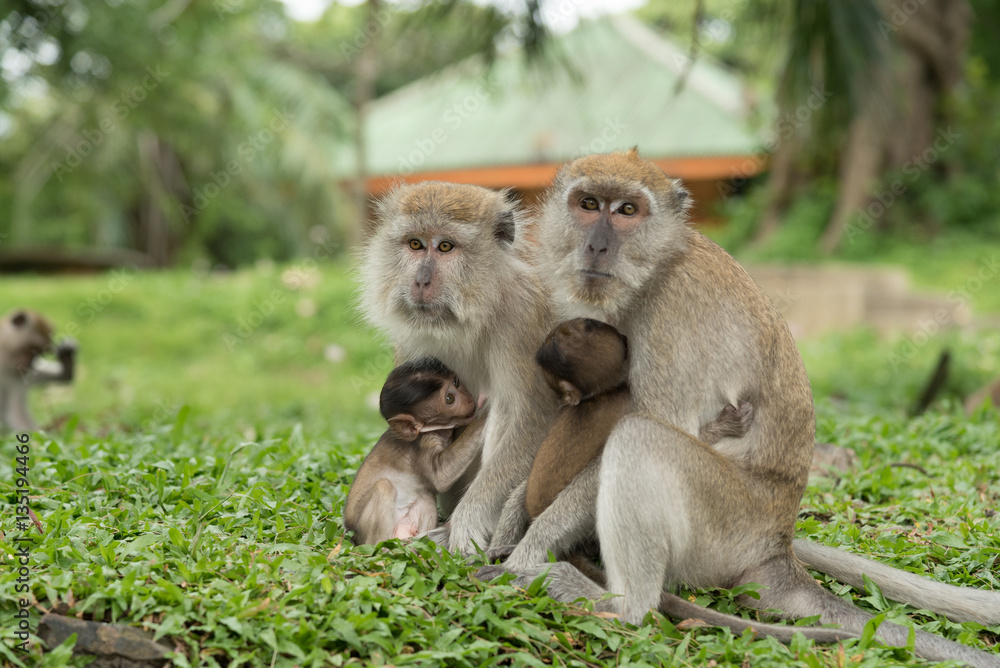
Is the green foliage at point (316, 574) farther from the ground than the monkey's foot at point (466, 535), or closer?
closer

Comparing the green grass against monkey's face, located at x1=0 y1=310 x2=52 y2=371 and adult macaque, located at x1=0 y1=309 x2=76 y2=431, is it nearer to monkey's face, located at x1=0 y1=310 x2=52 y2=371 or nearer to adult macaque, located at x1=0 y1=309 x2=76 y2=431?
adult macaque, located at x1=0 y1=309 x2=76 y2=431

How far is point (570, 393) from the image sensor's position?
3.42 metres

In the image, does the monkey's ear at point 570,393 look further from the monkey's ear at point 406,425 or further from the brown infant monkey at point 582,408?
the monkey's ear at point 406,425

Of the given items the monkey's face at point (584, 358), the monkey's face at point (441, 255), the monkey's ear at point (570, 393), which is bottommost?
the monkey's ear at point (570, 393)

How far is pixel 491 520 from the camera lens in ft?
11.7

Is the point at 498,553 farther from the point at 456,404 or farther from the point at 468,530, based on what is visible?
the point at 456,404

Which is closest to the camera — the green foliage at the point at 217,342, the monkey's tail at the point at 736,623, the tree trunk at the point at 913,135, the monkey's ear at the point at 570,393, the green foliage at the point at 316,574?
the green foliage at the point at 316,574

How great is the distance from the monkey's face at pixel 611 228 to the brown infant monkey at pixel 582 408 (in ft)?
0.54

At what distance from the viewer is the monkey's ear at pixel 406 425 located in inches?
147

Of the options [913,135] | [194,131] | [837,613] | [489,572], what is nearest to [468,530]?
[489,572]

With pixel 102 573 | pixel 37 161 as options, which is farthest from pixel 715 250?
pixel 37 161

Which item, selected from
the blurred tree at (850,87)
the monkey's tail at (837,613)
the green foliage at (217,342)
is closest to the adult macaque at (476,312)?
the monkey's tail at (837,613)

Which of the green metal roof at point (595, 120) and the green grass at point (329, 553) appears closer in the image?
the green grass at point (329, 553)

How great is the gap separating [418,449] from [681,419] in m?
1.11
